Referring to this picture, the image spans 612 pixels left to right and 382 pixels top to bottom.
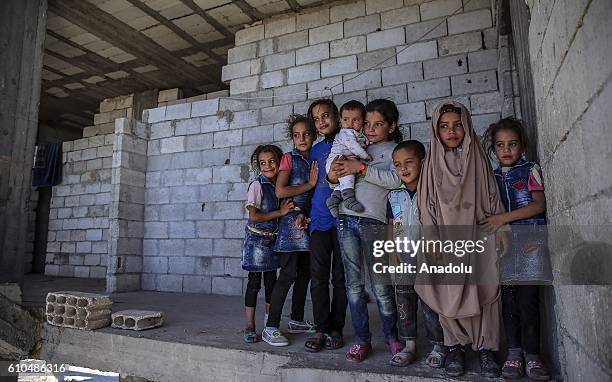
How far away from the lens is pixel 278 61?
5309 millimetres

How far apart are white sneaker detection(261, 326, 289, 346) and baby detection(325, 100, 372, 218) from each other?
0.90 metres

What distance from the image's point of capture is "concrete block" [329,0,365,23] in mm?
4930

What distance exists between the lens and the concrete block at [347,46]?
15.9 ft

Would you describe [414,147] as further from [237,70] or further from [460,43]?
[237,70]

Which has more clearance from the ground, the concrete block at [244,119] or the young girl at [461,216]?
the concrete block at [244,119]

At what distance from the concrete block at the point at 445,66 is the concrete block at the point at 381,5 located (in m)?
0.86

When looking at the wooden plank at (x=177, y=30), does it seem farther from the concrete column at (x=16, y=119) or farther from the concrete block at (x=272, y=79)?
the concrete block at (x=272, y=79)

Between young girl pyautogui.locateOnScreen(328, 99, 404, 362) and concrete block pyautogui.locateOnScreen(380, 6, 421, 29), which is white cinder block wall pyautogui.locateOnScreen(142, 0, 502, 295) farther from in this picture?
young girl pyautogui.locateOnScreen(328, 99, 404, 362)

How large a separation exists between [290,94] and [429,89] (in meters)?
1.75

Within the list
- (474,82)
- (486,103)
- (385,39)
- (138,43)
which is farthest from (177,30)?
(486,103)

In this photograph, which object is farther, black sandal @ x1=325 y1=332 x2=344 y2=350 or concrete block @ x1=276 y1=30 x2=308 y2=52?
concrete block @ x1=276 y1=30 x2=308 y2=52

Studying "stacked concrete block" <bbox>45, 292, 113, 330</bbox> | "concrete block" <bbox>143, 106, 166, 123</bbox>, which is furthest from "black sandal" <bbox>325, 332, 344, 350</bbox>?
"concrete block" <bbox>143, 106, 166, 123</bbox>

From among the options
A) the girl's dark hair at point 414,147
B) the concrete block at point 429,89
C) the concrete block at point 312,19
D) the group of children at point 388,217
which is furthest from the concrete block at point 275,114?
the girl's dark hair at point 414,147

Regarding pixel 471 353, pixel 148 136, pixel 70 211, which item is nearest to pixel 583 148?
pixel 471 353
